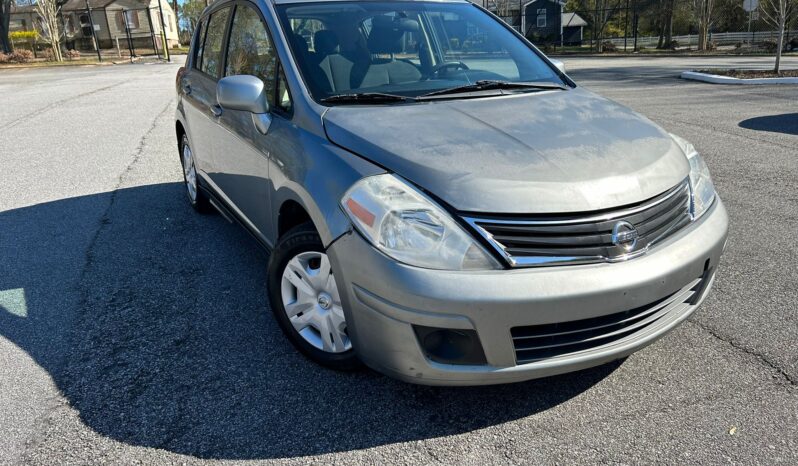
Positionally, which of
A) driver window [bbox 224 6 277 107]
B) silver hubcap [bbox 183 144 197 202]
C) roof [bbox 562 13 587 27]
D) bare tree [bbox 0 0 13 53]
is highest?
bare tree [bbox 0 0 13 53]

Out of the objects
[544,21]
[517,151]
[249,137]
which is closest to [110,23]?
[544,21]

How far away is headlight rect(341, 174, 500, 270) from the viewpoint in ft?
7.45

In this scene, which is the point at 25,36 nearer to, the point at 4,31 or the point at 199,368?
the point at 4,31

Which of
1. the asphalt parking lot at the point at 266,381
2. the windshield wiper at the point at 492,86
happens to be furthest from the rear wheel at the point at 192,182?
the windshield wiper at the point at 492,86

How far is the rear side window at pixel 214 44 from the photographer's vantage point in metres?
4.31

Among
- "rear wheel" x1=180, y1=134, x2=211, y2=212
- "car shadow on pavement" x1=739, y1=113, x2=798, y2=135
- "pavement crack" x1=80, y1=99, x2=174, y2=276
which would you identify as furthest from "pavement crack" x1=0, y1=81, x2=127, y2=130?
"car shadow on pavement" x1=739, y1=113, x2=798, y2=135

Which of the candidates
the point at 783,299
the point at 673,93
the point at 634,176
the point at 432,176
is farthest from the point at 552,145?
the point at 673,93

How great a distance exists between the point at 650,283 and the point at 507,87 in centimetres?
150

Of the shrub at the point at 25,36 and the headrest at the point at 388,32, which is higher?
the shrub at the point at 25,36

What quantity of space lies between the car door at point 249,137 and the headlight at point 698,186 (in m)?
1.98

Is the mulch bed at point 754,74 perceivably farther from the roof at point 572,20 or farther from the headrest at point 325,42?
the roof at point 572,20

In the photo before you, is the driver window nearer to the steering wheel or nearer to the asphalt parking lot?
the steering wheel

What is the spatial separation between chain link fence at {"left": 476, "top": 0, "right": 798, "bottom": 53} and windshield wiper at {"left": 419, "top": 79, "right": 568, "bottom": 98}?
123 feet

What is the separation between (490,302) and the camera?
2207mm
